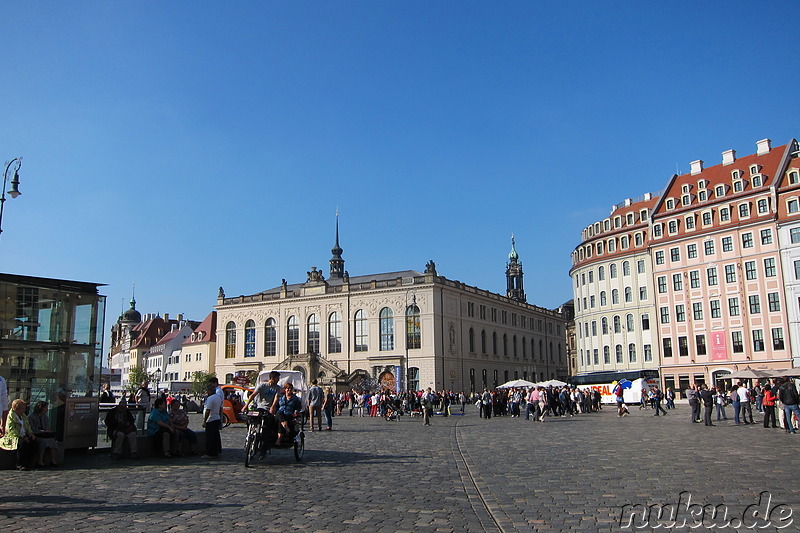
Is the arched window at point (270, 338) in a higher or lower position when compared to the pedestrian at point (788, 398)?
higher

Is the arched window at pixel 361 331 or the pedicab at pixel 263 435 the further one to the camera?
the arched window at pixel 361 331

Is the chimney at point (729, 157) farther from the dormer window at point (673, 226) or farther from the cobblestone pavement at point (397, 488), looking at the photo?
the cobblestone pavement at point (397, 488)

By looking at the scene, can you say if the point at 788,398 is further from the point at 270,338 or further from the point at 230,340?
the point at 230,340

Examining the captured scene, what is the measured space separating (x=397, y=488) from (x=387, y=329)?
215ft

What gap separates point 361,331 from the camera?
254ft

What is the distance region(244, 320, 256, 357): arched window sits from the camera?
8538cm

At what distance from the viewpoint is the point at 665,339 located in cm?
5912

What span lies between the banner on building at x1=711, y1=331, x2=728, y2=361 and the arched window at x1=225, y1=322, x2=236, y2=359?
55942mm

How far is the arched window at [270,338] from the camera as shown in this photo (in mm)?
83750

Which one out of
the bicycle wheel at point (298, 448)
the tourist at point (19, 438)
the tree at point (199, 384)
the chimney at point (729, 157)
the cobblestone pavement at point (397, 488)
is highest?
the chimney at point (729, 157)

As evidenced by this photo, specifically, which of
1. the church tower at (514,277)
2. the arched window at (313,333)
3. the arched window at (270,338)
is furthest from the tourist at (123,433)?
the church tower at (514,277)

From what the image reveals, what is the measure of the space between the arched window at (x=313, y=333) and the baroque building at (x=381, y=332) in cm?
12

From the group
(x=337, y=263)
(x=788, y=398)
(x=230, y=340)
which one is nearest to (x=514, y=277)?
(x=337, y=263)

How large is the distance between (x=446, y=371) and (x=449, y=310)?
265 inches
